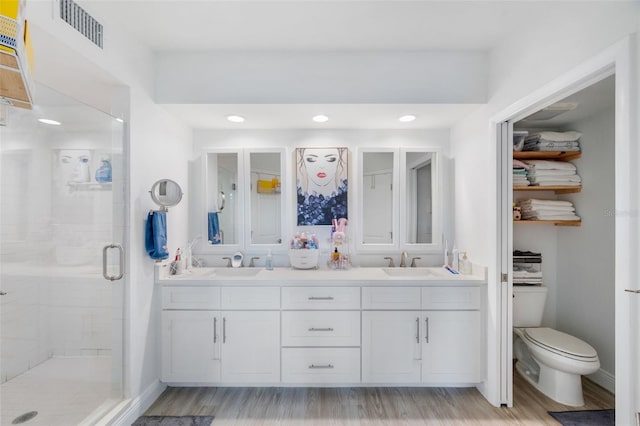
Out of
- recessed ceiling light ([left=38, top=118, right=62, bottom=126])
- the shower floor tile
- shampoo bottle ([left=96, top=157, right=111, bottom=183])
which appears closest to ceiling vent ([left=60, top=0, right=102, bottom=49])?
recessed ceiling light ([left=38, top=118, right=62, bottom=126])

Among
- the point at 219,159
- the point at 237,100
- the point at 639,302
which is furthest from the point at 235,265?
the point at 639,302

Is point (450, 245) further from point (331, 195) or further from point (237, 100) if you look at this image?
point (237, 100)

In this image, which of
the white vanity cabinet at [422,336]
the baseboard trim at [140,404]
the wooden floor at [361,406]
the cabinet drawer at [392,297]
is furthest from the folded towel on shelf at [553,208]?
the baseboard trim at [140,404]

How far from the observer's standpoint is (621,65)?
120 cm

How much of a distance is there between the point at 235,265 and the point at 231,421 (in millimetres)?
1171

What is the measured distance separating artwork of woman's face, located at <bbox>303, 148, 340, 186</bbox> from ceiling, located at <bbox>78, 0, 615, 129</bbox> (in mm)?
489

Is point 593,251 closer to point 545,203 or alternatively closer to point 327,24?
point 545,203

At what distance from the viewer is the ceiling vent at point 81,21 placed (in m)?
1.42

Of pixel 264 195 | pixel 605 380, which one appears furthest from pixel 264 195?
pixel 605 380

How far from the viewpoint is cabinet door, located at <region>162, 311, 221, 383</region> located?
2.19 m

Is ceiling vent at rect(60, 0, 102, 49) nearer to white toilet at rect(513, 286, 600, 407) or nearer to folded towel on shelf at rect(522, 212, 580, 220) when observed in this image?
folded towel on shelf at rect(522, 212, 580, 220)

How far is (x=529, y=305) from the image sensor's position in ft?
8.17

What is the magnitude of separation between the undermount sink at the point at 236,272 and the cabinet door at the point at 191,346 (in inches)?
17.7

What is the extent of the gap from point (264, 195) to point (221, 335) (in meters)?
1.24
